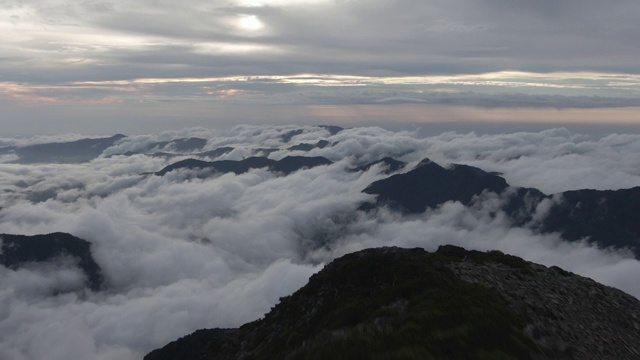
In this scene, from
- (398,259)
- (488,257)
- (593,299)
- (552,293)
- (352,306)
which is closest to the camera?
(352,306)

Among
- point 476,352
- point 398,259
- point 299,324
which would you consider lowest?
point 299,324

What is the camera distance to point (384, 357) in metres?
16.9

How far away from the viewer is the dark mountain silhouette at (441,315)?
18.8 meters

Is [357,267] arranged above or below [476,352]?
below

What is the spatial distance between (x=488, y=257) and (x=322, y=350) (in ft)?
86.1

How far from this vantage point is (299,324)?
3341 centimetres

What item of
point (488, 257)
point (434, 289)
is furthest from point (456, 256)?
point (434, 289)

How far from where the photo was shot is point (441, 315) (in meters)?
21.4

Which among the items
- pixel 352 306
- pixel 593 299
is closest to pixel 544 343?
pixel 352 306

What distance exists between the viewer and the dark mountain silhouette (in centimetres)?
1883

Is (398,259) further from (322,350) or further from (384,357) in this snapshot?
(384,357)

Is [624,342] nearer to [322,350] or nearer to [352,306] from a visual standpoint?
[352,306]

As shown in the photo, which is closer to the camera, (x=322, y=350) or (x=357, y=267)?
(x=322, y=350)

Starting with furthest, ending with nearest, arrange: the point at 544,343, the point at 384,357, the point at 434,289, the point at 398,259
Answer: the point at 398,259
the point at 434,289
the point at 544,343
the point at 384,357
